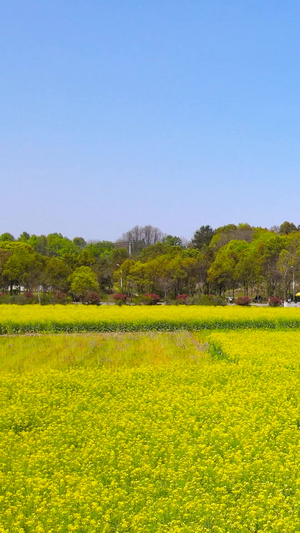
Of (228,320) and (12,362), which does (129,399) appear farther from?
(228,320)

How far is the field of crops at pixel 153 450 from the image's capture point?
545 centimetres

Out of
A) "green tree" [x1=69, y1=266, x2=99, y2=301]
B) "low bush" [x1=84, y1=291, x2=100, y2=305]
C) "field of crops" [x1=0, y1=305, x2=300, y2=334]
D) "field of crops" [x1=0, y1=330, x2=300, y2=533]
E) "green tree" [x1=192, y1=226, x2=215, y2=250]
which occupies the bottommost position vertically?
"field of crops" [x1=0, y1=330, x2=300, y2=533]

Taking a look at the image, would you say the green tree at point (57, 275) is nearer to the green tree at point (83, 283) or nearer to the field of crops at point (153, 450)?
the green tree at point (83, 283)

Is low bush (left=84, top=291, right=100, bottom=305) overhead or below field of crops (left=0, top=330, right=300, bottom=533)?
overhead

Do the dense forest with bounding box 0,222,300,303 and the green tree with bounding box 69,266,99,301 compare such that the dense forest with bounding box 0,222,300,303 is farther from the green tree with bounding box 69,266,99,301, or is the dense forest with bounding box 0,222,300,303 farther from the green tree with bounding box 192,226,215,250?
the green tree with bounding box 192,226,215,250

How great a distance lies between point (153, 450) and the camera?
7176 millimetres

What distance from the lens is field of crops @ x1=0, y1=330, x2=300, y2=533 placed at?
Answer: 5453 millimetres

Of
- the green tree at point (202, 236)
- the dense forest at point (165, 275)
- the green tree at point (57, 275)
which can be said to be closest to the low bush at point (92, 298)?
the dense forest at point (165, 275)

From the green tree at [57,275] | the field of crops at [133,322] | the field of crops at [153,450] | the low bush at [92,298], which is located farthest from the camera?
the green tree at [57,275]

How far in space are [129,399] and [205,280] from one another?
44.0 meters

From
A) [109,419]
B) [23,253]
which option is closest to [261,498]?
[109,419]

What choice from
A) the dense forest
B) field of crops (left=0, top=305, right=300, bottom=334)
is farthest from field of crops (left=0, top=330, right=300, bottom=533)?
the dense forest

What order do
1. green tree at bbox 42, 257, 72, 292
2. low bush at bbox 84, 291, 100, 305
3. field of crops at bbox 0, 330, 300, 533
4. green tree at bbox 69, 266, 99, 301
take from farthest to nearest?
green tree at bbox 42, 257, 72, 292
green tree at bbox 69, 266, 99, 301
low bush at bbox 84, 291, 100, 305
field of crops at bbox 0, 330, 300, 533

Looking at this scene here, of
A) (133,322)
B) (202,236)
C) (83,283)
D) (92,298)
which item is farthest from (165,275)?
(202,236)
